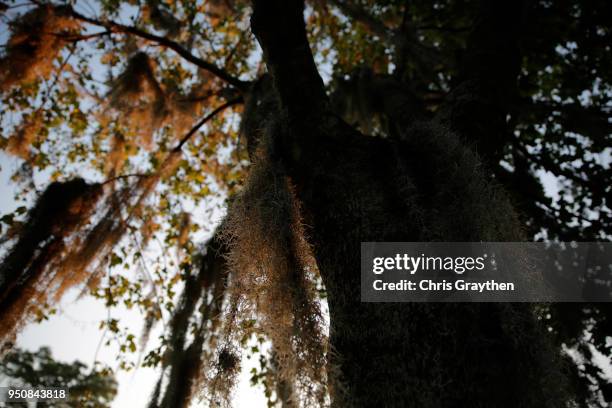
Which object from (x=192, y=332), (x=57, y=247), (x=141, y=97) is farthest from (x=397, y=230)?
(x=141, y=97)

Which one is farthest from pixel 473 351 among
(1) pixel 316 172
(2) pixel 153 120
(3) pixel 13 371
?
(3) pixel 13 371

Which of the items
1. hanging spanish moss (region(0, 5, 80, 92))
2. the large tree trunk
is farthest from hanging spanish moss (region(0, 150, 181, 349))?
the large tree trunk

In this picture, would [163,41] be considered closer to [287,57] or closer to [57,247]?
[57,247]

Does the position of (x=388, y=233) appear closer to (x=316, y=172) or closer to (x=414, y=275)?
(x=414, y=275)

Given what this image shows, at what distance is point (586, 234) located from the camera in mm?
3314

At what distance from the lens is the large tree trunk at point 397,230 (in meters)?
1.02

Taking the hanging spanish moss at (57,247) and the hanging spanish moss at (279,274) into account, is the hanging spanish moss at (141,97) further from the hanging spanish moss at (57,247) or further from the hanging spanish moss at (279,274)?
the hanging spanish moss at (279,274)

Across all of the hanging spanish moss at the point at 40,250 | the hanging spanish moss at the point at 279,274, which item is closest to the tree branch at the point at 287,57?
the hanging spanish moss at the point at 279,274

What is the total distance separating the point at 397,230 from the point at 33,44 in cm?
389

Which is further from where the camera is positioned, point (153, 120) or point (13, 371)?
point (13, 371)

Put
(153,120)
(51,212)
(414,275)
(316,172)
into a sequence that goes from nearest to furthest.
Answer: (414,275)
(316,172)
(51,212)
(153,120)

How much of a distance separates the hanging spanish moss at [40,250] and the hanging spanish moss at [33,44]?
1131 mm

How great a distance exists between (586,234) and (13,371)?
543 inches

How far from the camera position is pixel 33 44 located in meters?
3.42
